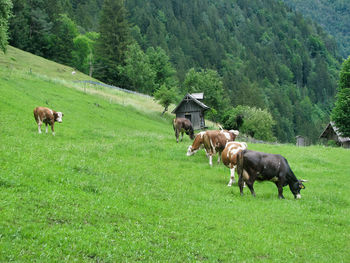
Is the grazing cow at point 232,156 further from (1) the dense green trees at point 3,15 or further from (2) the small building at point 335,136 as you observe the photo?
(2) the small building at point 335,136

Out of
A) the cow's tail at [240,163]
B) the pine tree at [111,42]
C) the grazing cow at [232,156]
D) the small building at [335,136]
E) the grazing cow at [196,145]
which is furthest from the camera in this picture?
the pine tree at [111,42]

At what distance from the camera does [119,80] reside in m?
106

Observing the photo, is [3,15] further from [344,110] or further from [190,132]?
[344,110]

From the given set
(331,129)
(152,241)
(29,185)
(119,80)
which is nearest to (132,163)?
(29,185)

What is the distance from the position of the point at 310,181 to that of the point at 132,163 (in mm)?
11020

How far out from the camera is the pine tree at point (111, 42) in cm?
10538

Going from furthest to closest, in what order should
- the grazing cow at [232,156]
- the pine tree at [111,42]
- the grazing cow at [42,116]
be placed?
the pine tree at [111,42] < the grazing cow at [42,116] < the grazing cow at [232,156]

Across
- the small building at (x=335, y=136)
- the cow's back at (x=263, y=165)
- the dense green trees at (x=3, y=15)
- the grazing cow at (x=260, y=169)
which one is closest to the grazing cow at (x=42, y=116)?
the grazing cow at (x=260, y=169)

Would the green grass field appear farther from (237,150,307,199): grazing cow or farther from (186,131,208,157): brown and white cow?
(186,131,208,157): brown and white cow

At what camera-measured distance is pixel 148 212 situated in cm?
1157

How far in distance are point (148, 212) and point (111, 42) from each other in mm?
103786

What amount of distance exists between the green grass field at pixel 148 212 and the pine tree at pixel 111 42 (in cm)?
8505

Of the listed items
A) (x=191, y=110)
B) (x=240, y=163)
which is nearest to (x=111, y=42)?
(x=191, y=110)

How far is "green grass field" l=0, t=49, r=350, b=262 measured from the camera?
27.7 ft
